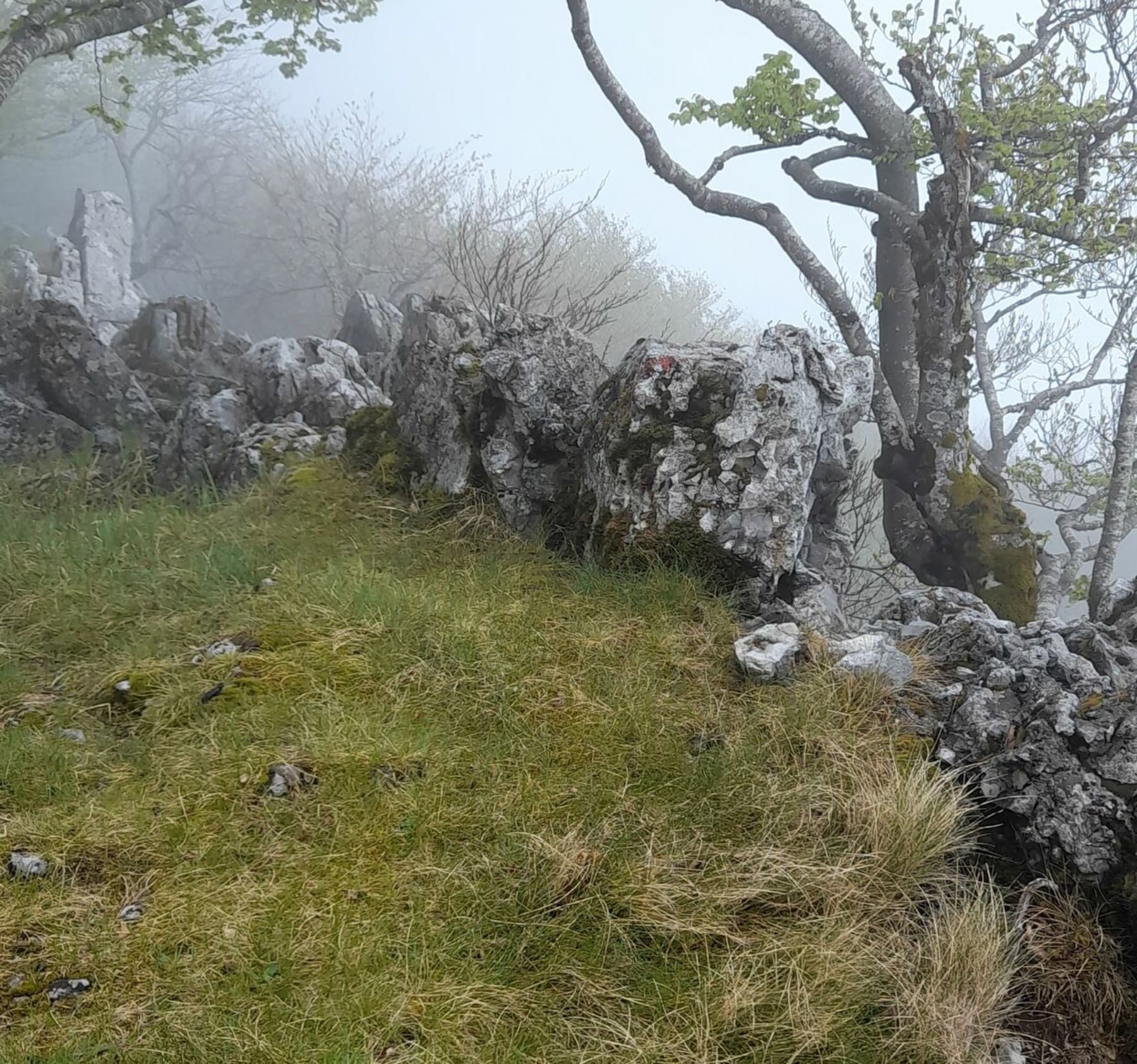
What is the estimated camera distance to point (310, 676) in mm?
3943

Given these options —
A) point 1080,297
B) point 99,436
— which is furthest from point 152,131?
point 1080,297

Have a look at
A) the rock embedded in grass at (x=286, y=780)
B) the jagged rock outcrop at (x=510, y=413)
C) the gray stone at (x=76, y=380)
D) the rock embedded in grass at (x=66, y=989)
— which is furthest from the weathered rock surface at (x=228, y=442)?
the rock embedded in grass at (x=66, y=989)

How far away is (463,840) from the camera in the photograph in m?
→ 3.03

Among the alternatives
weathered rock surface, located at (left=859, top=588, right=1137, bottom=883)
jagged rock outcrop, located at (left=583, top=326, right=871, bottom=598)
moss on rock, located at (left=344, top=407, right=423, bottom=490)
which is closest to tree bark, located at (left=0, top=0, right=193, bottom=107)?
moss on rock, located at (left=344, top=407, right=423, bottom=490)

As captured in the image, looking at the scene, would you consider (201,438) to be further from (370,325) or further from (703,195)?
(703,195)

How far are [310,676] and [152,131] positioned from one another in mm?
24859

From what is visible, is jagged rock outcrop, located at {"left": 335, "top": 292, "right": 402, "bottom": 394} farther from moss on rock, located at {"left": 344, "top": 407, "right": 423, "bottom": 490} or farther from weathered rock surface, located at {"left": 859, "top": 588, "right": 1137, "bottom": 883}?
weathered rock surface, located at {"left": 859, "top": 588, "right": 1137, "bottom": 883}

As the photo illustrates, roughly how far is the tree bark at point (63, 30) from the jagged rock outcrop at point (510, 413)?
15.0 ft

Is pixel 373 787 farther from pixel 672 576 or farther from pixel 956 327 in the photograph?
pixel 956 327

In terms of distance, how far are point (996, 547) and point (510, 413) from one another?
4178 millimetres

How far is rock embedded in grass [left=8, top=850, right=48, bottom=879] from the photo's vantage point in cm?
278

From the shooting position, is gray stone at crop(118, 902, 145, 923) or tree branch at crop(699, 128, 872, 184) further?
tree branch at crop(699, 128, 872, 184)

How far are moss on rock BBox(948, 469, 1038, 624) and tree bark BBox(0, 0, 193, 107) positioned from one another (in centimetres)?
900

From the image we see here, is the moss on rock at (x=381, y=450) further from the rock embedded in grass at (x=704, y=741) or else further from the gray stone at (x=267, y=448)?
the rock embedded in grass at (x=704, y=741)
